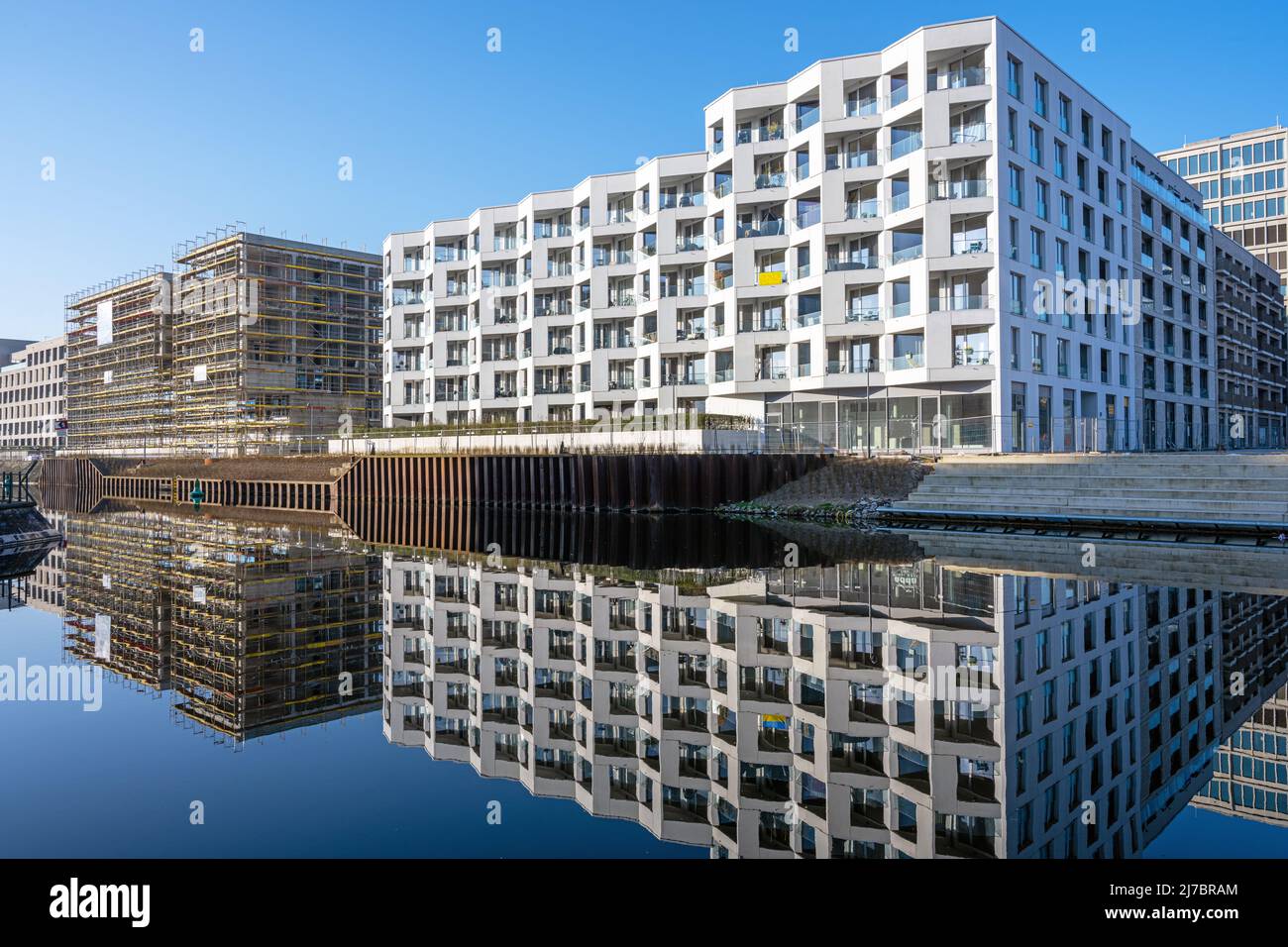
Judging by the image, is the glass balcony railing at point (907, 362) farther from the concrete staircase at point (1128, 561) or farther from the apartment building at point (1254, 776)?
the apartment building at point (1254, 776)

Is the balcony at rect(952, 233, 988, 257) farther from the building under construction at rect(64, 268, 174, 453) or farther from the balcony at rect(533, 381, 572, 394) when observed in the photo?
the building under construction at rect(64, 268, 174, 453)

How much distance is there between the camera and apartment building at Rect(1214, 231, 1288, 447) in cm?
5556

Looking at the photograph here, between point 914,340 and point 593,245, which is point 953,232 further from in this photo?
point 593,245

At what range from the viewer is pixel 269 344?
59.2m

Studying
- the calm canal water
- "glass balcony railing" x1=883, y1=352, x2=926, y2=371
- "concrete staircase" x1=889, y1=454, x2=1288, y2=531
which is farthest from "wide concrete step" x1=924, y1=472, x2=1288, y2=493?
the calm canal water

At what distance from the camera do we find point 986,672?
7.58 meters

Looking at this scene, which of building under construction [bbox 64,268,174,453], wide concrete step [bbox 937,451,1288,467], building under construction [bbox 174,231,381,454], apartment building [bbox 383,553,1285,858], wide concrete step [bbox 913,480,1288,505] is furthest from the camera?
building under construction [bbox 64,268,174,453]

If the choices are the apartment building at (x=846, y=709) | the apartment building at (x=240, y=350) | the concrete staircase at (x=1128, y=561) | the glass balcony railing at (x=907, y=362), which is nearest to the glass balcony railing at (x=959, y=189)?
the glass balcony railing at (x=907, y=362)

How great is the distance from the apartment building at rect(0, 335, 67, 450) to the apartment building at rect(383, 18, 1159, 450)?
63.9 metres

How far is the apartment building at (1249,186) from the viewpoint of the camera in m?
68.3

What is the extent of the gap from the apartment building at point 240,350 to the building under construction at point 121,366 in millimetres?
144

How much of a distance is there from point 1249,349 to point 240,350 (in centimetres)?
6909

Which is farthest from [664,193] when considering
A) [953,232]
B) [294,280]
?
[294,280]

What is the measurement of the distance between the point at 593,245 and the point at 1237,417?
43.9 metres
